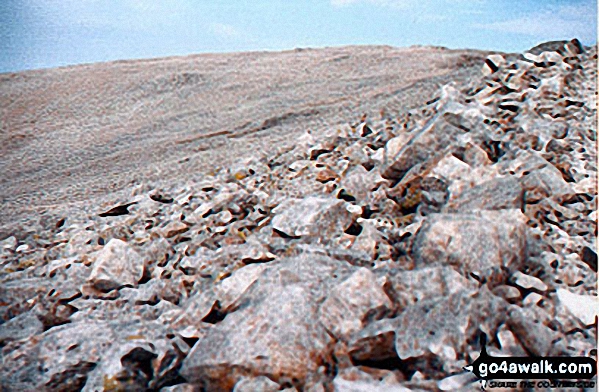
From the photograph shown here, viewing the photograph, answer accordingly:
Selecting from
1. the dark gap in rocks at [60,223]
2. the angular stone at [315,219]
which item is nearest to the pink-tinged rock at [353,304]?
the angular stone at [315,219]

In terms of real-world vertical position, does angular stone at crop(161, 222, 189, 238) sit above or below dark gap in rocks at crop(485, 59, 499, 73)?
below

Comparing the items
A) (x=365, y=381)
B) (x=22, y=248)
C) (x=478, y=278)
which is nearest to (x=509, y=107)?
(x=478, y=278)

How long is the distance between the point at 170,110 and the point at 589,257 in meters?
13.4

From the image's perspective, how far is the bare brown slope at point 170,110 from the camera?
896 centimetres

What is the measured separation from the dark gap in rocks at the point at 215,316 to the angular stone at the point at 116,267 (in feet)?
3.66

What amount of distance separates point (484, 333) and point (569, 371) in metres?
0.45

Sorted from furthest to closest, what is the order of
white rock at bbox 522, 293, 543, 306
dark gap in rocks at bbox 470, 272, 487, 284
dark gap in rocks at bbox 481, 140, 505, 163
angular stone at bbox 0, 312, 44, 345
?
dark gap in rocks at bbox 481, 140, 505, 163, angular stone at bbox 0, 312, 44, 345, dark gap in rocks at bbox 470, 272, 487, 284, white rock at bbox 522, 293, 543, 306

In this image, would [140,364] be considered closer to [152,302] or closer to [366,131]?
[152,302]

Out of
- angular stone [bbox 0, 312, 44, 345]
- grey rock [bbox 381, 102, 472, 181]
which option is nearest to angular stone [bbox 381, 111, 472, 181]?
grey rock [bbox 381, 102, 472, 181]

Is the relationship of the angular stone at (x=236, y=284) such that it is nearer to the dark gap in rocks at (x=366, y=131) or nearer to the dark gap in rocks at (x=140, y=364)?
the dark gap in rocks at (x=140, y=364)

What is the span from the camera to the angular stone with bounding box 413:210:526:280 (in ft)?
11.1

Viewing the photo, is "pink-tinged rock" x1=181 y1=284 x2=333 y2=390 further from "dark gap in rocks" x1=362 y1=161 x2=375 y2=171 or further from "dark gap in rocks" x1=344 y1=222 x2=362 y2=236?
"dark gap in rocks" x1=362 y1=161 x2=375 y2=171

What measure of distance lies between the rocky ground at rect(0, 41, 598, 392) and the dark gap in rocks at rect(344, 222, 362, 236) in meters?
0.01

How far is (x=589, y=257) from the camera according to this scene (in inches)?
135
